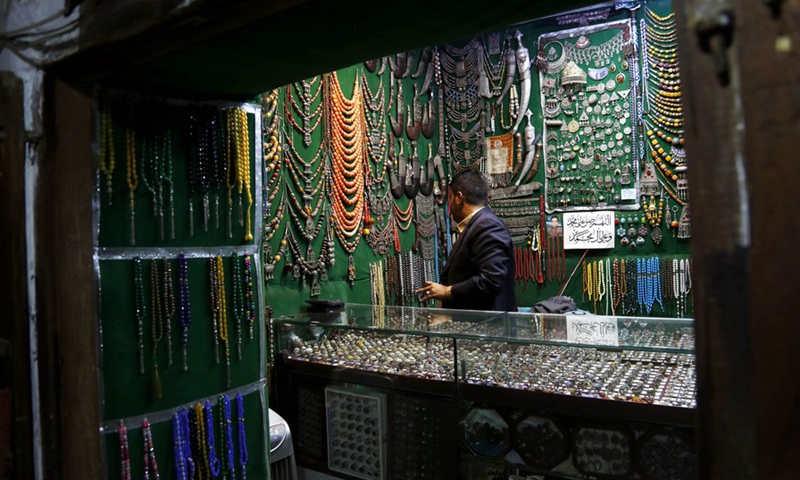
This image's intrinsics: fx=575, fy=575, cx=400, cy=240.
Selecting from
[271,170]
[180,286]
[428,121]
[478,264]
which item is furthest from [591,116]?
[180,286]

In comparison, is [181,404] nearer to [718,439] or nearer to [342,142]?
[718,439]

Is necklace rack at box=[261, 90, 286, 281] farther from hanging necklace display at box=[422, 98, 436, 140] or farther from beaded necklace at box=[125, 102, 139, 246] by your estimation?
hanging necklace display at box=[422, 98, 436, 140]

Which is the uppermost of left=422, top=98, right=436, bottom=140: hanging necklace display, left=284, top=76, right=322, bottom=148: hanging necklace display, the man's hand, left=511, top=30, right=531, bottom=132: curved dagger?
left=511, top=30, right=531, bottom=132: curved dagger

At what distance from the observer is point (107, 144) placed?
164 cm

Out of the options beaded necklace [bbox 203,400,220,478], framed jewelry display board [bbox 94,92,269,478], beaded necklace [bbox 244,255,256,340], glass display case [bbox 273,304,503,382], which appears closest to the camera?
framed jewelry display board [bbox 94,92,269,478]

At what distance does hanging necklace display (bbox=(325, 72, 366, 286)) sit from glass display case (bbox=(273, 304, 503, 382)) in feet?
3.22

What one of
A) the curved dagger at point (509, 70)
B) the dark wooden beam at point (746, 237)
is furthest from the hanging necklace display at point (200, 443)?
the curved dagger at point (509, 70)

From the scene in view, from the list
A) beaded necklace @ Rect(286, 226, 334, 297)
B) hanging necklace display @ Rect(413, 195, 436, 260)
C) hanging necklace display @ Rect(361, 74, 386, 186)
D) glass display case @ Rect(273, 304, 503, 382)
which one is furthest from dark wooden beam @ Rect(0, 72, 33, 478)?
hanging necklace display @ Rect(413, 195, 436, 260)

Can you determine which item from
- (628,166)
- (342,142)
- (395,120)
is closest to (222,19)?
(342,142)

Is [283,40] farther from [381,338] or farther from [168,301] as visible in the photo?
[381,338]

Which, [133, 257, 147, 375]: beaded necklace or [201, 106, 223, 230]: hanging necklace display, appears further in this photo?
[201, 106, 223, 230]: hanging necklace display

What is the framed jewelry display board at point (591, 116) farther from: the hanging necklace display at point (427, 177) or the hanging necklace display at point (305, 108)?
the hanging necklace display at point (305, 108)

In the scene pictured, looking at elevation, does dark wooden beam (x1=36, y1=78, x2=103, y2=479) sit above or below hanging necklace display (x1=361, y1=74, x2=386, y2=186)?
below

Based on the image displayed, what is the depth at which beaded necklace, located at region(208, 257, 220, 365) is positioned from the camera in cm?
192
